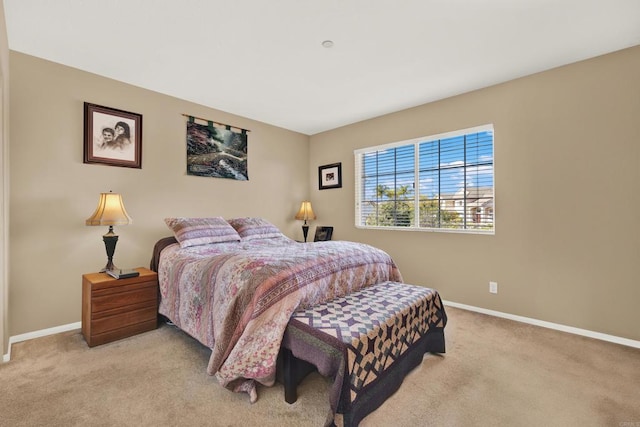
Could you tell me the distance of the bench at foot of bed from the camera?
1.46m

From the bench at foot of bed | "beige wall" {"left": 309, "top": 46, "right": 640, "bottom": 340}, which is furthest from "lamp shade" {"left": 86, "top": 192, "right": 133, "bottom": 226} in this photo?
"beige wall" {"left": 309, "top": 46, "right": 640, "bottom": 340}

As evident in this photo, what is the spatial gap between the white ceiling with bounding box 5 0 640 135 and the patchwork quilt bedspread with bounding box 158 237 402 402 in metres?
1.71

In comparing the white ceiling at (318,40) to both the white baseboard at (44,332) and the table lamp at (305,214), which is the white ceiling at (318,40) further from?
the white baseboard at (44,332)

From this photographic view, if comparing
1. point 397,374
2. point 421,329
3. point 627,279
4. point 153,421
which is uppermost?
point 627,279

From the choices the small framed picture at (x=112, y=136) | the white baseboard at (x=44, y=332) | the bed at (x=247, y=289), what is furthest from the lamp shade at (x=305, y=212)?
the white baseboard at (x=44, y=332)

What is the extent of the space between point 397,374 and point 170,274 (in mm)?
2035

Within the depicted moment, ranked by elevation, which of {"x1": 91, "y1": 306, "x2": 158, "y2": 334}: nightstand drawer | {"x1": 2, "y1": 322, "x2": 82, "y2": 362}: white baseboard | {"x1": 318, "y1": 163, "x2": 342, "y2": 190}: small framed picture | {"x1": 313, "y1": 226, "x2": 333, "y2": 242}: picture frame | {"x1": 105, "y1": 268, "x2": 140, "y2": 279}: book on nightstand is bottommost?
{"x1": 2, "y1": 322, "x2": 82, "y2": 362}: white baseboard

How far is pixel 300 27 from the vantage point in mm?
2164

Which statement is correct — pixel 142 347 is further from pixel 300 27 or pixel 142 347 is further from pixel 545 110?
pixel 545 110

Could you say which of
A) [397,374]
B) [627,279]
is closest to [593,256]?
[627,279]

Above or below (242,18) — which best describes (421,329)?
below

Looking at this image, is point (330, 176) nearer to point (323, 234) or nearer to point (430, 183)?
point (323, 234)

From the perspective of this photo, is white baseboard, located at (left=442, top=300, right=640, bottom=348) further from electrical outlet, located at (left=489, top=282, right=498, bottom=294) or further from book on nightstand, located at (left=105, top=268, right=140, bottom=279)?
book on nightstand, located at (left=105, top=268, right=140, bottom=279)

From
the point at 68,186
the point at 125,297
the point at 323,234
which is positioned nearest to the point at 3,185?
the point at 68,186
